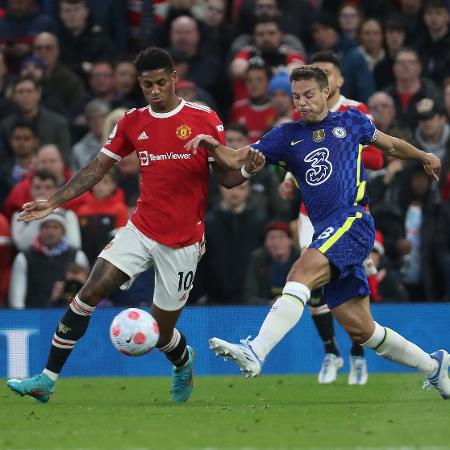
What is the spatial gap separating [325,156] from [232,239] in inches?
228

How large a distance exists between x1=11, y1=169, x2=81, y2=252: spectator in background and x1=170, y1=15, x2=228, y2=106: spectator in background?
3252mm

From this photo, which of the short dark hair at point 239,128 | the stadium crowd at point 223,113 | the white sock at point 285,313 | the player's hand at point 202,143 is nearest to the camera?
the white sock at point 285,313

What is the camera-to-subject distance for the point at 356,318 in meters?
10.5

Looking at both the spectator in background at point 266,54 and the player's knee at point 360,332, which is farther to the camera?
the spectator in background at point 266,54

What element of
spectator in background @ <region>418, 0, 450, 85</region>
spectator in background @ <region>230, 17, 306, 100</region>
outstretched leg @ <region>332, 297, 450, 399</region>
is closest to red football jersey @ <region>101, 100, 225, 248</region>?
outstretched leg @ <region>332, 297, 450, 399</region>

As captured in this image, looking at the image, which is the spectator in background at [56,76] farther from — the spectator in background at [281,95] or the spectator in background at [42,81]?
the spectator in background at [281,95]

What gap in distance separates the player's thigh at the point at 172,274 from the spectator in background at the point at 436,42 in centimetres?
836

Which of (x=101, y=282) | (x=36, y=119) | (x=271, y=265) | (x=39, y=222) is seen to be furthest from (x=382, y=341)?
(x=36, y=119)

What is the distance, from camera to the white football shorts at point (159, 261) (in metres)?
10.9

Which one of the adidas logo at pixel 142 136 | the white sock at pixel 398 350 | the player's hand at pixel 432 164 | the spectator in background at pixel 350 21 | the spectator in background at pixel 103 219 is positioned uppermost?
the adidas logo at pixel 142 136

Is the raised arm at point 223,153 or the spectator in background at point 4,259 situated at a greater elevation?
the raised arm at point 223,153

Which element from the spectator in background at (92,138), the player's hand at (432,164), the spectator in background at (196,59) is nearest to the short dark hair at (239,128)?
the spectator in background at (92,138)

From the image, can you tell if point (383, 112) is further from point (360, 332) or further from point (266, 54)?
point (360, 332)

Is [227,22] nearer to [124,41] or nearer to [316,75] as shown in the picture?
[124,41]
